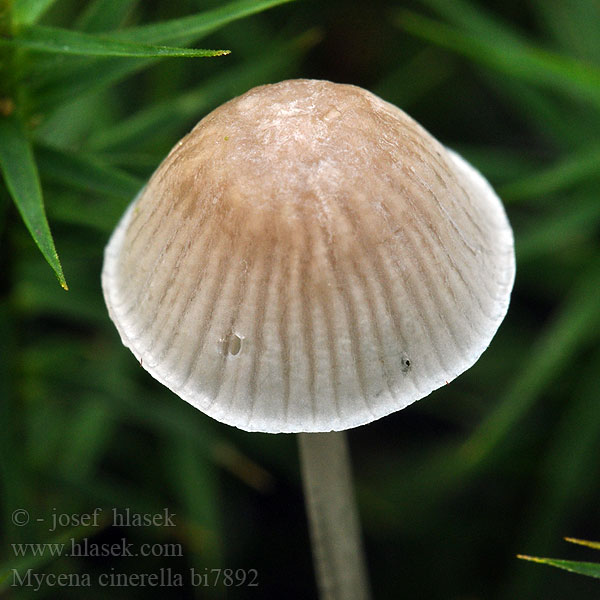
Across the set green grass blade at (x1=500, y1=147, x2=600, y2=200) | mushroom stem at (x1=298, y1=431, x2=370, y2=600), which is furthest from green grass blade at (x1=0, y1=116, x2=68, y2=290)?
green grass blade at (x1=500, y1=147, x2=600, y2=200)

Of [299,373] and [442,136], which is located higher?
[442,136]

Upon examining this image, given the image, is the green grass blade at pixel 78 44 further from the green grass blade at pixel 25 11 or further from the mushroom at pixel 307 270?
the mushroom at pixel 307 270

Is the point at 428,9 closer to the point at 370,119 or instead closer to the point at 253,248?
the point at 370,119

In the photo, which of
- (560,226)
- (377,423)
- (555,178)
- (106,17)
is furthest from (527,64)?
(377,423)

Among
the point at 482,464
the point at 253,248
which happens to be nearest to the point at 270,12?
the point at 482,464

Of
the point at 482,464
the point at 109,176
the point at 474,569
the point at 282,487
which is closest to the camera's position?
the point at 109,176

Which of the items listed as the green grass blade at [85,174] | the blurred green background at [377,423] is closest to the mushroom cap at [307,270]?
the green grass blade at [85,174]
